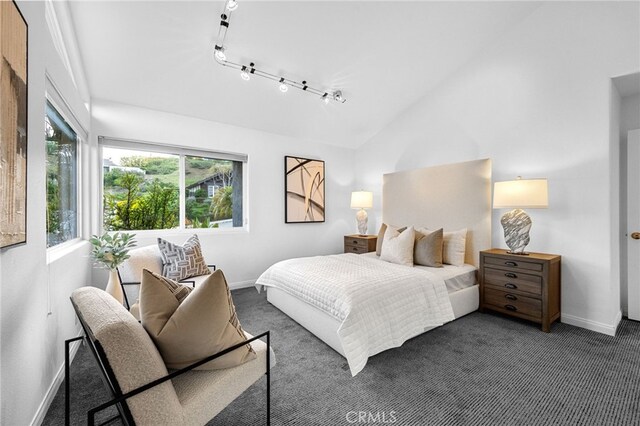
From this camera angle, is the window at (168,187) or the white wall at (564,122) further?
the window at (168,187)

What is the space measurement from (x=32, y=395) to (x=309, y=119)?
3952mm

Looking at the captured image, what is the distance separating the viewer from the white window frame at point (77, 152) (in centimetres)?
196

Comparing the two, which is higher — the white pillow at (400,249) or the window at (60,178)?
the window at (60,178)

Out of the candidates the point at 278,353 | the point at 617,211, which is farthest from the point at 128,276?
the point at 617,211

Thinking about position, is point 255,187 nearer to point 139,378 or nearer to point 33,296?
point 33,296

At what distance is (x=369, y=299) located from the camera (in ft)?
7.07

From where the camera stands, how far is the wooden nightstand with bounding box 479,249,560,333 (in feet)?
8.60

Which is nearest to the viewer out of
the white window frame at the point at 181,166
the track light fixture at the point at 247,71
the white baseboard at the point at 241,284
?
the track light fixture at the point at 247,71

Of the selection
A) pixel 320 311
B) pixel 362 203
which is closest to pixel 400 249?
pixel 320 311

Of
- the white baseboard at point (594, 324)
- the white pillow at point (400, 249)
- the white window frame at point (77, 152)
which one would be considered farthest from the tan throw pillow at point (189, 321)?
the white baseboard at point (594, 324)

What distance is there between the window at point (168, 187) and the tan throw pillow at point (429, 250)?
103 inches

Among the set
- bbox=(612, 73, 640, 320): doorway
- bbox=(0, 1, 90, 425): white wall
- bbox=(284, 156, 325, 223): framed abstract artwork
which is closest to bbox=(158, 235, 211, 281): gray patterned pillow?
bbox=(0, 1, 90, 425): white wall

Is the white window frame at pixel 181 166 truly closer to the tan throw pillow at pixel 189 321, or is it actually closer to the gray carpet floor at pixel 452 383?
the gray carpet floor at pixel 452 383

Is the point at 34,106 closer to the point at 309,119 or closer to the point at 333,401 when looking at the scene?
the point at 333,401
